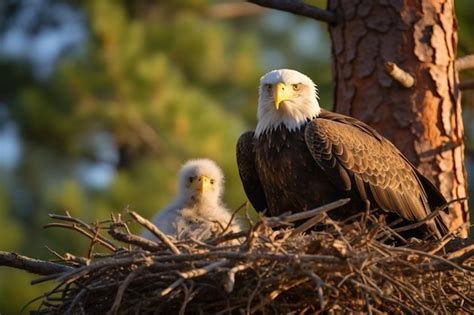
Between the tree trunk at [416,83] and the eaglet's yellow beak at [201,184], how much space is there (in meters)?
1.12

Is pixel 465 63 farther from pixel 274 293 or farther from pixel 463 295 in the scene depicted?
pixel 274 293

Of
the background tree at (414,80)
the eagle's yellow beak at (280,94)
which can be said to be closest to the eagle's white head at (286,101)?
the eagle's yellow beak at (280,94)

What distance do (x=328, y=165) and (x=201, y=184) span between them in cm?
96

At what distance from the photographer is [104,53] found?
46.9 feet

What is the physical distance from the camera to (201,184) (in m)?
6.99

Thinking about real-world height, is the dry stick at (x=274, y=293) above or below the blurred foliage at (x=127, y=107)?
below

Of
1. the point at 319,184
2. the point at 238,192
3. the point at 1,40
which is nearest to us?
the point at 319,184

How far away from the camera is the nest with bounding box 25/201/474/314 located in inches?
190

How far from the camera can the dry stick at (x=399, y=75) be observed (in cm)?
656

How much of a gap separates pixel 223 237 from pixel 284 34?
20.1 meters

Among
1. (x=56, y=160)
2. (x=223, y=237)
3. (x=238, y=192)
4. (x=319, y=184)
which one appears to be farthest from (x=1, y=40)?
(x=223, y=237)

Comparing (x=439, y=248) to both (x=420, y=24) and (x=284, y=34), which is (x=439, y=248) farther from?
(x=284, y=34)

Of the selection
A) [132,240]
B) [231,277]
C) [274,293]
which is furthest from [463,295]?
[132,240]

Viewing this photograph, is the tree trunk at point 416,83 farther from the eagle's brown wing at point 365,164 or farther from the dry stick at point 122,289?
the dry stick at point 122,289
